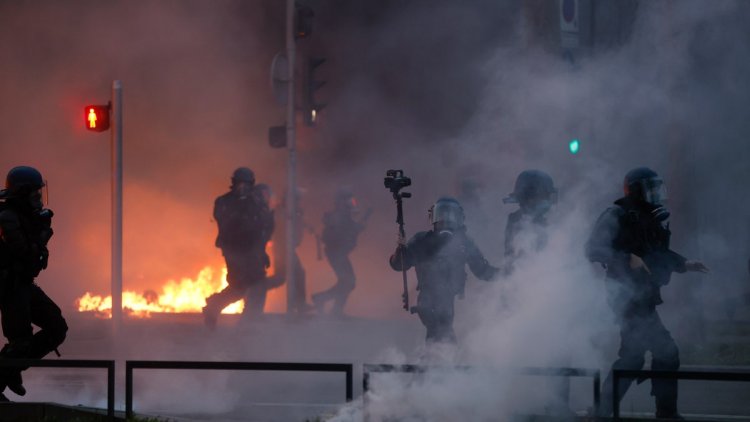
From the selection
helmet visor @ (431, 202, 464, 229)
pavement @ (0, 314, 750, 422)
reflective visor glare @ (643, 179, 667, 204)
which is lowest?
pavement @ (0, 314, 750, 422)

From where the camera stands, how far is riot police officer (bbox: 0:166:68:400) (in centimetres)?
764

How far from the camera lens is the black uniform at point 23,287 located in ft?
25.0

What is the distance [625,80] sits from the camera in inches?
440

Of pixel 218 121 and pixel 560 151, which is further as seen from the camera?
pixel 218 121

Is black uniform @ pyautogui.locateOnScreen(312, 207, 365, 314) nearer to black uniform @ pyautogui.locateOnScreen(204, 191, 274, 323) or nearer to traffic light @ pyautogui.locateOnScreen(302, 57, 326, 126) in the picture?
traffic light @ pyautogui.locateOnScreen(302, 57, 326, 126)

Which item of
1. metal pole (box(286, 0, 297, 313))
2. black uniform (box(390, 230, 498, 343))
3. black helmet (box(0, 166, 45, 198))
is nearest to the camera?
black uniform (box(390, 230, 498, 343))

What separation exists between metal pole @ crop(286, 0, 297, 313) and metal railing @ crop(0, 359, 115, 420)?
8577mm

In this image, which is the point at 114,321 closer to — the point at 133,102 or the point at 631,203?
the point at 631,203

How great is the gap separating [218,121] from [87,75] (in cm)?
244

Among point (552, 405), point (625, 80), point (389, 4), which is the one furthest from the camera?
point (389, 4)

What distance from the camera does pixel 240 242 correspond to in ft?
42.9

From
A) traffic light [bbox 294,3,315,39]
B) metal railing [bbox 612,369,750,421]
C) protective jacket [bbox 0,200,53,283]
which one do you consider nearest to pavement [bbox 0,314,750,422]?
metal railing [bbox 612,369,750,421]

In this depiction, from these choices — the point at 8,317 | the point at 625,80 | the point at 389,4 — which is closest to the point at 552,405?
the point at 8,317

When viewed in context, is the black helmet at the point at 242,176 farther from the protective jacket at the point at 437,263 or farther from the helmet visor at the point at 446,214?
the helmet visor at the point at 446,214
